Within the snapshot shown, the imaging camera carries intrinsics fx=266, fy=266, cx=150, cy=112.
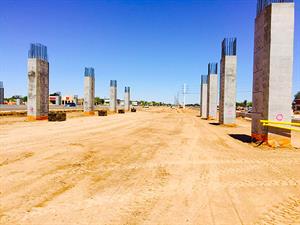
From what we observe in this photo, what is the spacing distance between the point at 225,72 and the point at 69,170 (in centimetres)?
2021

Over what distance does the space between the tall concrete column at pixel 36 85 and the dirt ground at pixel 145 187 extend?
16886mm

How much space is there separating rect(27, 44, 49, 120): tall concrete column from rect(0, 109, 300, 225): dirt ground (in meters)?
16.9

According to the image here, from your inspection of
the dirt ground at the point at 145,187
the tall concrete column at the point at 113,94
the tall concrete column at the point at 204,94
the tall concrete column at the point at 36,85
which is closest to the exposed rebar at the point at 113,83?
the tall concrete column at the point at 113,94

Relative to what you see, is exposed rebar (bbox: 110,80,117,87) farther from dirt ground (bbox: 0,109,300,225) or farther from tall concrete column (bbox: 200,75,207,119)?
dirt ground (bbox: 0,109,300,225)

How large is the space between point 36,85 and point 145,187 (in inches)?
914

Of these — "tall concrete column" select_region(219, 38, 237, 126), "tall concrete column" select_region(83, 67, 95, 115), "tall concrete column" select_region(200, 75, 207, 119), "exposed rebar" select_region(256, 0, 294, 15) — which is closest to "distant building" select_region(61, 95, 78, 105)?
"tall concrete column" select_region(83, 67, 95, 115)

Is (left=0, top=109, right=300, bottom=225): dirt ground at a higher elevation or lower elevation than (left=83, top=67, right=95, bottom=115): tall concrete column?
lower

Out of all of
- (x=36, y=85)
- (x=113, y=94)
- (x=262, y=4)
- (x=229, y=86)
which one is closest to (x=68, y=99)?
(x=113, y=94)

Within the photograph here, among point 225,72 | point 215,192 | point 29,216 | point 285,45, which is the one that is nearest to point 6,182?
point 29,216

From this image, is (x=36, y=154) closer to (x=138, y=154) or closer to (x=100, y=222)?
(x=138, y=154)

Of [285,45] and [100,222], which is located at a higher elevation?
[285,45]

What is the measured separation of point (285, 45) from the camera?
12117 mm

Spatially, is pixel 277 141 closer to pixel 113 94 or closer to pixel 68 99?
pixel 113 94

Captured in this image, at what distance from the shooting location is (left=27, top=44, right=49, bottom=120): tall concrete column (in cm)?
2601
